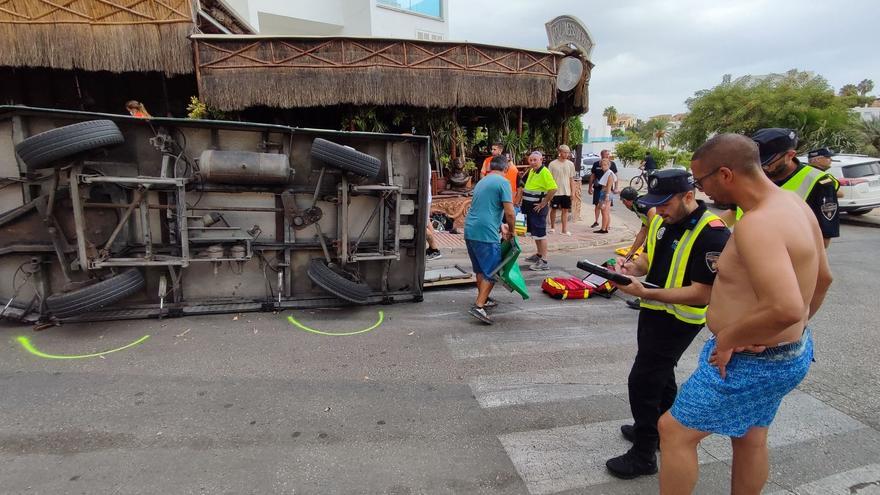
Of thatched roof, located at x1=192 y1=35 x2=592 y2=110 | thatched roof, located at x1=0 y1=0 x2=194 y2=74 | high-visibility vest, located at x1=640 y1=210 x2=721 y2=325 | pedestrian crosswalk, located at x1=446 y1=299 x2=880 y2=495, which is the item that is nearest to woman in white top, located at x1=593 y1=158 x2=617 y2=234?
thatched roof, located at x1=192 y1=35 x2=592 y2=110

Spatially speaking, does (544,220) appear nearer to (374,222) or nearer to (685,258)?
(374,222)

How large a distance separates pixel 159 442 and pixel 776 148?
14.8 feet

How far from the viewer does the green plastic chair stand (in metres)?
4.98

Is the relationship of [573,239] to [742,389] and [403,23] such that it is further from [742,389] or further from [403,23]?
[403,23]

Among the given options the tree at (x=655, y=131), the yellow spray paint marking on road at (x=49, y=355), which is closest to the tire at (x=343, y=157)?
the yellow spray paint marking on road at (x=49, y=355)

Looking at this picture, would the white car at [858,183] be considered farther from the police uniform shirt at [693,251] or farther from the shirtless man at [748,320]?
the shirtless man at [748,320]

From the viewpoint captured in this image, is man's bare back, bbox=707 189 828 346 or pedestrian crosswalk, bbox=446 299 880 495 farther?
pedestrian crosswalk, bbox=446 299 880 495

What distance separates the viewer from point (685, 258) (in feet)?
7.86

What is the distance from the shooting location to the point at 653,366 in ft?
8.27

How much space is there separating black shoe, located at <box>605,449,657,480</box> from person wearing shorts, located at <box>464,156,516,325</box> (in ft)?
7.76

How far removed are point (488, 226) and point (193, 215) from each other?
3036mm

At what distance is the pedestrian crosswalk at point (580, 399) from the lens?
8.42 feet

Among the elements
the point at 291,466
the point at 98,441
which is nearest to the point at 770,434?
the point at 291,466

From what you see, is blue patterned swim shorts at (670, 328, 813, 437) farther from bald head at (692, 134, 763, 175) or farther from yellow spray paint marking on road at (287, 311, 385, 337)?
yellow spray paint marking on road at (287, 311, 385, 337)
